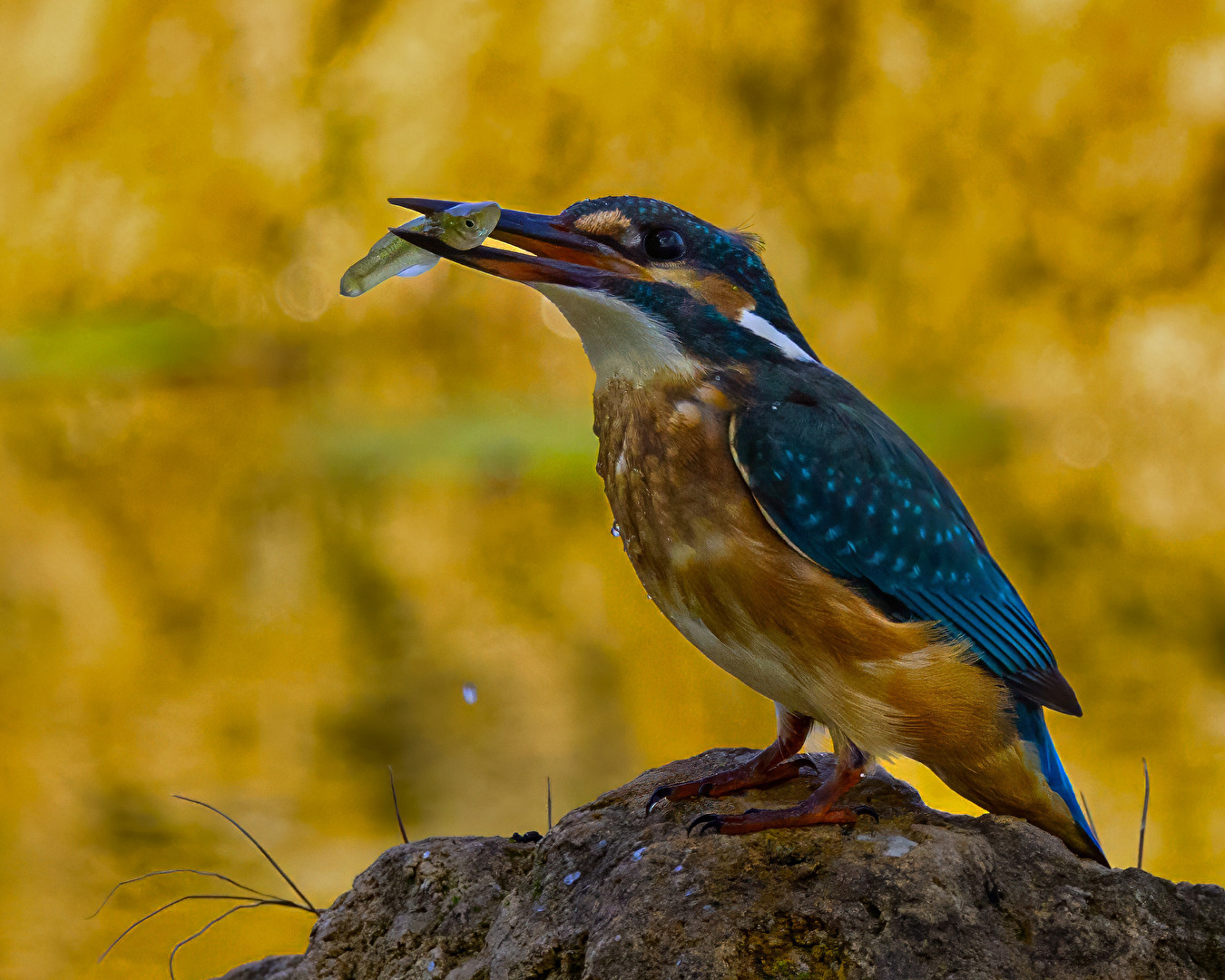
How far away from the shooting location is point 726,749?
8.95ft

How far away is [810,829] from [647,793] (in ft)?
1.47

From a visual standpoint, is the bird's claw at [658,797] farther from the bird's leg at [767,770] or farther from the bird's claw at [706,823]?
the bird's claw at [706,823]

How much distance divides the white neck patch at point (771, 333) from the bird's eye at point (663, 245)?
18 centimetres

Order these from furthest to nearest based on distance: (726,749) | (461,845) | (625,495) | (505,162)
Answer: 1. (505,162)
2. (726,749)
3. (461,845)
4. (625,495)

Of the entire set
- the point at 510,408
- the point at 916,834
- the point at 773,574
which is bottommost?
the point at 916,834

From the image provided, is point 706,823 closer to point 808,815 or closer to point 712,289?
point 808,815

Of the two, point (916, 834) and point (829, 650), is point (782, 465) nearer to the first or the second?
point (829, 650)

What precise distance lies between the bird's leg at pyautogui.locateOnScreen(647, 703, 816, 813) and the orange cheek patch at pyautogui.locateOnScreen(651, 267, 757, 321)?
0.89 m

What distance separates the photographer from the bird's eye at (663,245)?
221 cm

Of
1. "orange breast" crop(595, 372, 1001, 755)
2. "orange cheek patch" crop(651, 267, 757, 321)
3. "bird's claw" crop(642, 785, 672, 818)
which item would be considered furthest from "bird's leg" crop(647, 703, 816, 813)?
"orange cheek patch" crop(651, 267, 757, 321)

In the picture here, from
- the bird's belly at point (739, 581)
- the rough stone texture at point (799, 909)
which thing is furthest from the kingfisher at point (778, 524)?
the rough stone texture at point (799, 909)

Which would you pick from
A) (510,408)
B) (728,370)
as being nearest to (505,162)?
(510,408)

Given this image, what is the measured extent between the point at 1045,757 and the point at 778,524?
0.77m

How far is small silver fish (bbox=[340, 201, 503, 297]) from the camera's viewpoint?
211 centimetres
